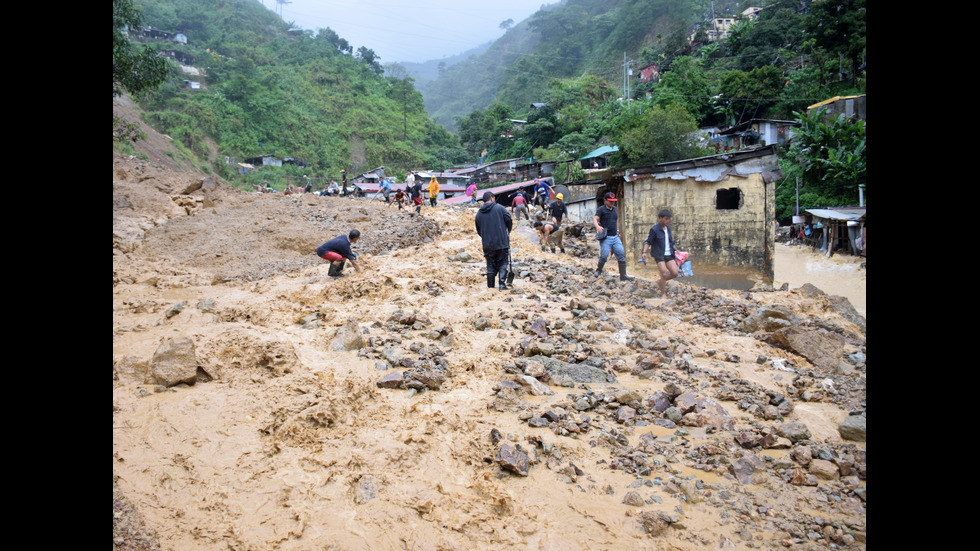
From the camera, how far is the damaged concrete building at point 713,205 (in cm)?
1068

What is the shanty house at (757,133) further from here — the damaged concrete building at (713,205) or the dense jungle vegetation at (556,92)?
the damaged concrete building at (713,205)

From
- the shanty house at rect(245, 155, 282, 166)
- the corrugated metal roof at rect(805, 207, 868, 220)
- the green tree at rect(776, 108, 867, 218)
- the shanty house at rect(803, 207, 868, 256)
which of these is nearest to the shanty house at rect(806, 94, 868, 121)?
the green tree at rect(776, 108, 867, 218)

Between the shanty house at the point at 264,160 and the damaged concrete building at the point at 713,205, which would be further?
the shanty house at the point at 264,160

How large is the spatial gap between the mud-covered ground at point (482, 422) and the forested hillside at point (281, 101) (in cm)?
3568

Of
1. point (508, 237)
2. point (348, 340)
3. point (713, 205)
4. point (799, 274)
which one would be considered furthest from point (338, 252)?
point (799, 274)

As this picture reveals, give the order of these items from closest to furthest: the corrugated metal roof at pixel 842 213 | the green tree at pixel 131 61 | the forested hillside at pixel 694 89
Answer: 1. the green tree at pixel 131 61
2. the corrugated metal roof at pixel 842 213
3. the forested hillside at pixel 694 89

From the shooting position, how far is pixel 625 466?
137 inches

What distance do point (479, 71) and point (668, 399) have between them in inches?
4510

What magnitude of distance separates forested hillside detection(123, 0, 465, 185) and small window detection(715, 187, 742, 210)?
3477 centimetres

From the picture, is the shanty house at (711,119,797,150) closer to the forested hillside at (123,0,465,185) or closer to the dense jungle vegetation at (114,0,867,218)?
the dense jungle vegetation at (114,0,867,218)

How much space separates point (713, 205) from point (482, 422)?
8604 millimetres

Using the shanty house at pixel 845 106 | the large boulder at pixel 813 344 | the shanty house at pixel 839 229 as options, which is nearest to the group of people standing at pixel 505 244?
the large boulder at pixel 813 344
